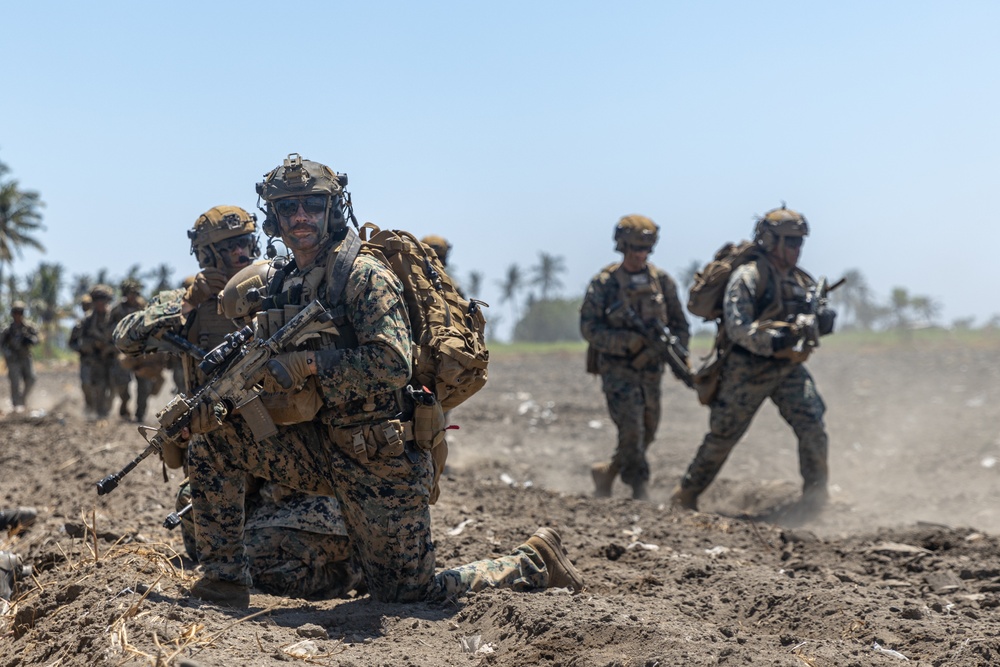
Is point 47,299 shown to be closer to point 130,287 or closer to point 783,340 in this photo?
point 130,287

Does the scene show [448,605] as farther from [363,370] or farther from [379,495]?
[363,370]

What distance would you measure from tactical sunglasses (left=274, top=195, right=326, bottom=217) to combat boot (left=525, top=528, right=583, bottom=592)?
197cm

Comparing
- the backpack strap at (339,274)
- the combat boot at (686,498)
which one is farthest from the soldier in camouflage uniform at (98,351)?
the backpack strap at (339,274)

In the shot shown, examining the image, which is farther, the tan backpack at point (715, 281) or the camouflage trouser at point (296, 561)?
the tan backpack at point (715, 281)

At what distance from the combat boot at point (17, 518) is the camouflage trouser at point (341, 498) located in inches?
113

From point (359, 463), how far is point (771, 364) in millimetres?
4817

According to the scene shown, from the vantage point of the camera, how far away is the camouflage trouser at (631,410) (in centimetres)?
968

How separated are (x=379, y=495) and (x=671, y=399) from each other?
1424cm

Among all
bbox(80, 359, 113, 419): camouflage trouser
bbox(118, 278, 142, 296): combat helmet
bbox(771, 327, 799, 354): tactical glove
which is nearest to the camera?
bbox(771, 327, 799, 354): tactical glove

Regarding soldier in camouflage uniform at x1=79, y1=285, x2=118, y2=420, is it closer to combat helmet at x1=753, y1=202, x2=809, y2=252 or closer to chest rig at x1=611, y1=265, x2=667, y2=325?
chest rig at x1=611, y1=265, x2=667, y2=325

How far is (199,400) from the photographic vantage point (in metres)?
4.81

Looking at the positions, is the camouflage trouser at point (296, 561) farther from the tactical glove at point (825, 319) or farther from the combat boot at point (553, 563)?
the tactical glove at point (825, 319)

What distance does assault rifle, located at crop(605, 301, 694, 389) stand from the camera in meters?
9.56

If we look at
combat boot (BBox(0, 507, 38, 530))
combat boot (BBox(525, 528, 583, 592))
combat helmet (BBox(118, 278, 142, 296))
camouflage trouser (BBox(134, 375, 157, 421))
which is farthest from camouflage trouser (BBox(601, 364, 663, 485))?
camouflage trouser (BBox(134, 375, 157, 421))
